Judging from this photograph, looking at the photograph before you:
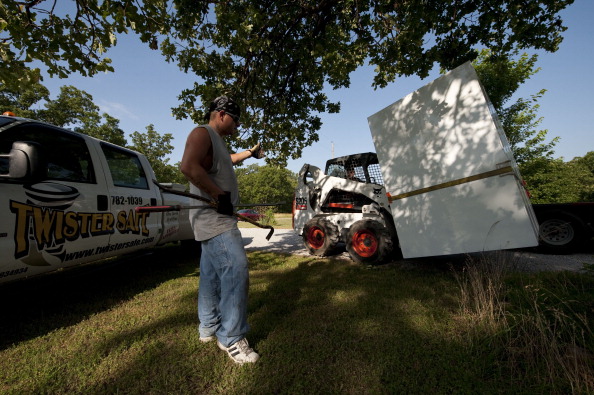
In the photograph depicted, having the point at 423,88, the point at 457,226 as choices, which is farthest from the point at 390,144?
the point at 457,226

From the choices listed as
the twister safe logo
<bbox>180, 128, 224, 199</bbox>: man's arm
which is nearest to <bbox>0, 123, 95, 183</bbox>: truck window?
the twister safe logo

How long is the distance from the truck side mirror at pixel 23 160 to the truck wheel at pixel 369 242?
15.0 ft

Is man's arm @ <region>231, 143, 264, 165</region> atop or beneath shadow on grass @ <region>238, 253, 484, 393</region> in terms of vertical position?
atop

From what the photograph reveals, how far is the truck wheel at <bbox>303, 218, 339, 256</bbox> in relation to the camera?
17.7ft

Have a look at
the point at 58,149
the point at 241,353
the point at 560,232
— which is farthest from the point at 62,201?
the point at 560,232

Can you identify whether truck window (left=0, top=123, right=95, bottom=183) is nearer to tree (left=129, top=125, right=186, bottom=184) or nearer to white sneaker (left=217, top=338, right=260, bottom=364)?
white sneaker (left=217, top=338, right=260, bottom=364)

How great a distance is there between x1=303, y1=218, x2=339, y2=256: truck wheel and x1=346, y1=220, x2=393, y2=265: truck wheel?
0.47 m

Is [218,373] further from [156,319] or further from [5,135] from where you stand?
[5,135]

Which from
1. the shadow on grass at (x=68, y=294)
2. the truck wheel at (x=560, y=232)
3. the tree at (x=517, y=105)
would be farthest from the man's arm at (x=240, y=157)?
the tree at (x=517, y=105)

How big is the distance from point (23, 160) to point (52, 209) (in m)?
0.93

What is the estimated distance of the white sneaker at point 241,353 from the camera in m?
1.87

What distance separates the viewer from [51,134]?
9.01ft

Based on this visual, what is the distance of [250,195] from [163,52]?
151 ft

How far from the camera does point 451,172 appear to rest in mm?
3270
